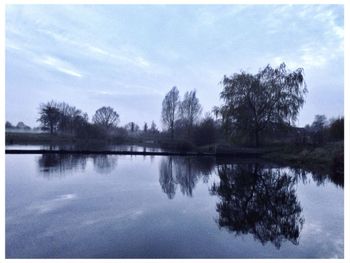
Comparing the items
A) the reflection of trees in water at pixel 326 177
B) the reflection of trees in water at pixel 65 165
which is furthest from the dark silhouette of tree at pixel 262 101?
the reflection of trees in water at pixel 65 165

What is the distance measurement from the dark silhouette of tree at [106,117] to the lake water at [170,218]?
63.3 metres

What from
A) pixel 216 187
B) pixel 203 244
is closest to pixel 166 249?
pixel 203 244

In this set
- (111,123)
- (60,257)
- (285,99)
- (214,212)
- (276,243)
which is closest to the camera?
(60,257)

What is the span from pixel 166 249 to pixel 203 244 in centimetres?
72

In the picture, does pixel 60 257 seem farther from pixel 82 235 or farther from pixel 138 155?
pixel 138 155

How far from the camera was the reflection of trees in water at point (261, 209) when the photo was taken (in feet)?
19.1

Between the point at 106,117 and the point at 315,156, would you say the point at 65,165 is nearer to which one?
the point at 315,156

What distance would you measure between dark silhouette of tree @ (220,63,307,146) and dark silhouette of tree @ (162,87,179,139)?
22082 millimetres

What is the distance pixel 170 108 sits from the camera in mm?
48938

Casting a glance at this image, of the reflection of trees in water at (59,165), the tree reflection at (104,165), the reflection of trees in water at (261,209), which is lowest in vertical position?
the reflection of trees in water at (261,209)

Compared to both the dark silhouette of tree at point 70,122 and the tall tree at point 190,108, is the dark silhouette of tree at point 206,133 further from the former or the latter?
the dark silhouette of tree at point 70,122

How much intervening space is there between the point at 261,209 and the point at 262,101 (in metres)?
20.3

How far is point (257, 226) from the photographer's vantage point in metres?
6.10

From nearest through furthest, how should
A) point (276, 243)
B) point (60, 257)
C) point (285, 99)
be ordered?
point (60, 257), point (276, 243), point (285, 99)
